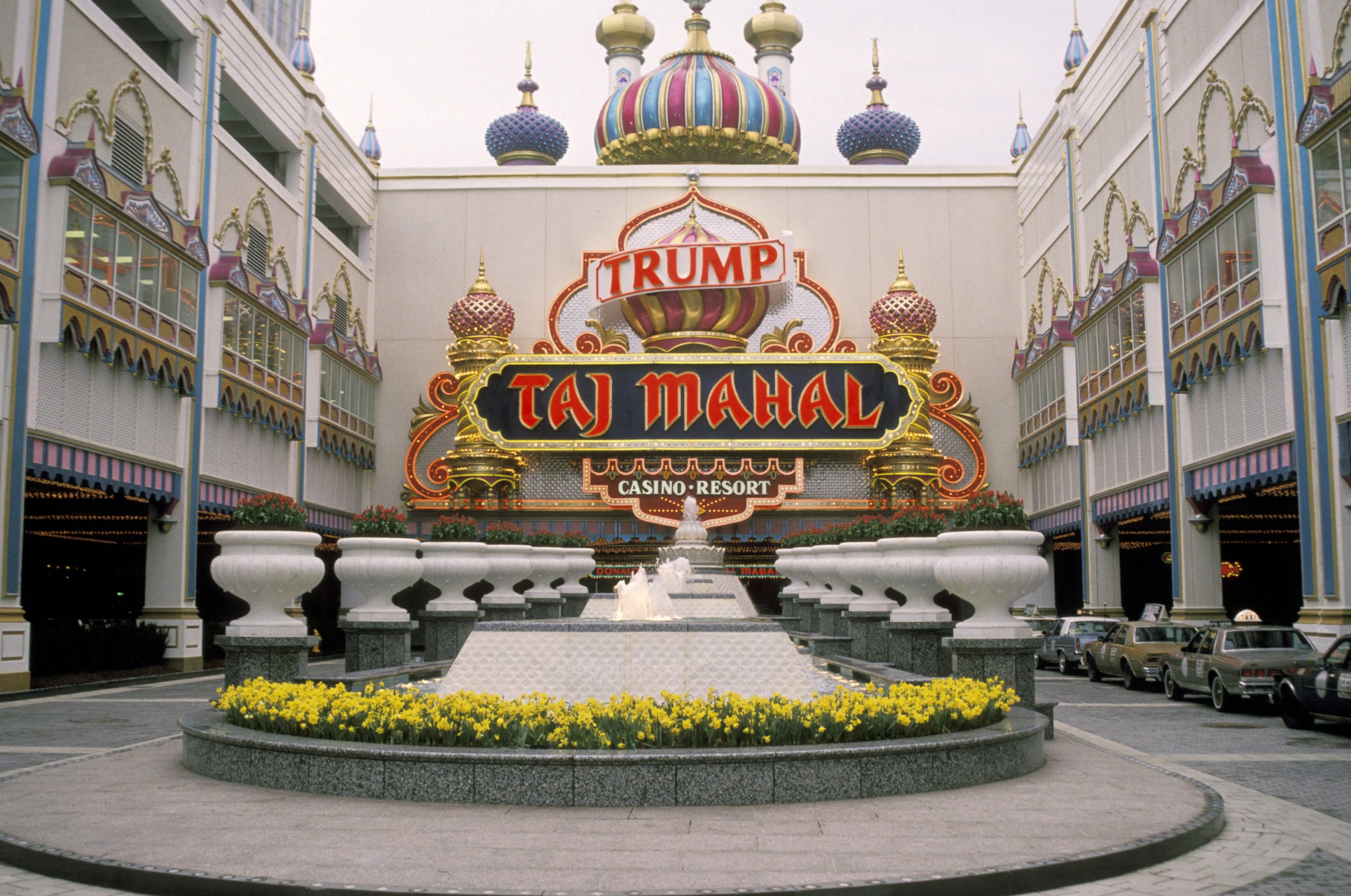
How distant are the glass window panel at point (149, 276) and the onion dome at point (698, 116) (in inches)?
798

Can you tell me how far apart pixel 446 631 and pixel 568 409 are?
17.7 meters

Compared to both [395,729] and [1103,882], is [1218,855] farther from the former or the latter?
[395,729]

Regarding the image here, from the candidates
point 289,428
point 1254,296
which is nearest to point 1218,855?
point 1254,296

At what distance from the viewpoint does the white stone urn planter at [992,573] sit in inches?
468

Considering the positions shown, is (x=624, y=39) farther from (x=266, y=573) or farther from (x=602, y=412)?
(x=266, y=573)

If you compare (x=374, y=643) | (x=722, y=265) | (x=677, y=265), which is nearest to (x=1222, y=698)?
(x=374, y=643)

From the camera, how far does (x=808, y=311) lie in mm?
39156

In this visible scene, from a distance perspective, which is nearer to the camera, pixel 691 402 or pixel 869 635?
pixel 869 635

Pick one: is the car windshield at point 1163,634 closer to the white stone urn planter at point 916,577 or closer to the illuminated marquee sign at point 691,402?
the white stone urn planter at point 916,577

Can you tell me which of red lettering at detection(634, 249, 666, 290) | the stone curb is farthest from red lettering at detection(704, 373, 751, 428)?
Answer: the stone curb

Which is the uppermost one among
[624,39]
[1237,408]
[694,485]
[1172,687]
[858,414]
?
[624,39]

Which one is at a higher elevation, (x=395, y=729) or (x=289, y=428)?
(x=289, y=428)

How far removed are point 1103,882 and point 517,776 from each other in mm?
3767

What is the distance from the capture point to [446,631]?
19.2m
